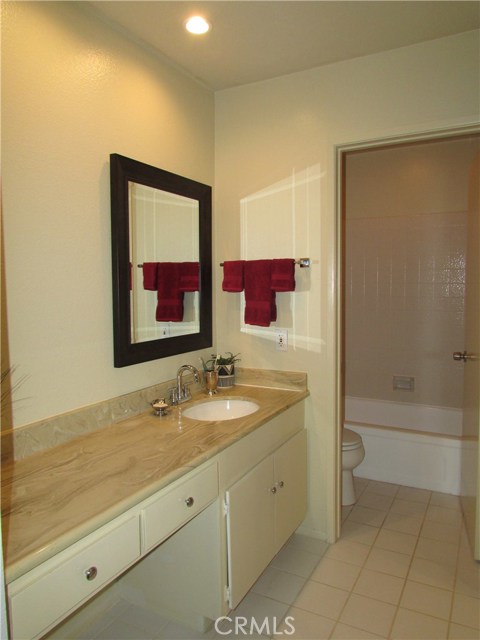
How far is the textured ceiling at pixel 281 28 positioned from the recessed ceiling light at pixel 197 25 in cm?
3

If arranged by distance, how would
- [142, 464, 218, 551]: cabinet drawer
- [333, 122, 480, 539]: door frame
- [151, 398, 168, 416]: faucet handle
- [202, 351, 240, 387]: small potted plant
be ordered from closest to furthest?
[142, 464, 218, 551]: cabinet drawer
[151, 398, 168, 416]: faucet handle
[333, 122, 480, 539]: door frame
[202, 351, 240, 387]: small potted plant

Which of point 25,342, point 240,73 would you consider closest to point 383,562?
point 25,342

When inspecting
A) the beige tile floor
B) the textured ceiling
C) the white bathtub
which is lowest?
the beige tile floor

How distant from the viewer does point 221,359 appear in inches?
99.0

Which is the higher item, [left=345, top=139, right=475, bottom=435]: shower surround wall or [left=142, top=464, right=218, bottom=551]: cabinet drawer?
[left=345, top=139, right=475, bottom=435]: shower surround wall

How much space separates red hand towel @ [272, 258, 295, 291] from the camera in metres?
2.32

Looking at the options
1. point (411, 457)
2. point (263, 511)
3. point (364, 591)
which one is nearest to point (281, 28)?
point (263, 511)

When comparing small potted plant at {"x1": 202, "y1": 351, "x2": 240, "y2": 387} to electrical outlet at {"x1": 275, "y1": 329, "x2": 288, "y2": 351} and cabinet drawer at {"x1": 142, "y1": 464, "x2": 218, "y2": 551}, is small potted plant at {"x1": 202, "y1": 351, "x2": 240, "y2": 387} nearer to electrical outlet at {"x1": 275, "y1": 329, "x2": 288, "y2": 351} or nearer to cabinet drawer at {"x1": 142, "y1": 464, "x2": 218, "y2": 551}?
electrical outlet at {"x1": 275, "y1": 329, "x2": 288, "y2": 351}

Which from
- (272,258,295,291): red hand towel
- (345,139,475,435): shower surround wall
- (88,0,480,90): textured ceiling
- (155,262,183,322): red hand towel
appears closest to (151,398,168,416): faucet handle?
(155,262,183,322): red hand towel

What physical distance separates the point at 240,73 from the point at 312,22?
55cm

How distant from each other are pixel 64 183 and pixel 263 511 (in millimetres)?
1563

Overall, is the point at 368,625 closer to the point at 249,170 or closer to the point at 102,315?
the point at 102,315

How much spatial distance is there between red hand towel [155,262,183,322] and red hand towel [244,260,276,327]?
0.37 metres

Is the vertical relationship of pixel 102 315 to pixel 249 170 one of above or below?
below
